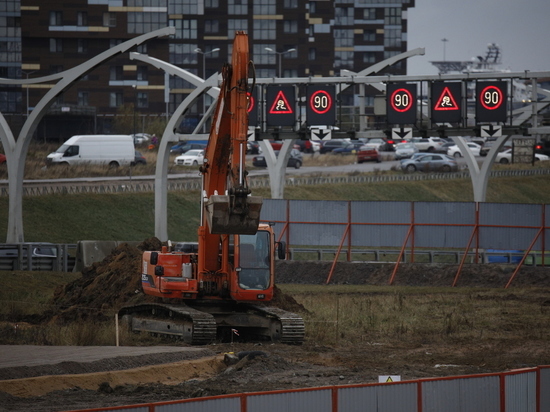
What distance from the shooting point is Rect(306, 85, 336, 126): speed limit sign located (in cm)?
3581

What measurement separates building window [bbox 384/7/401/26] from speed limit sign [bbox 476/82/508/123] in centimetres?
12272

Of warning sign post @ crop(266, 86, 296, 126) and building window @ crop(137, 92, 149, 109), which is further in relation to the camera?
building window @ crop(137, 92, 149, 109)

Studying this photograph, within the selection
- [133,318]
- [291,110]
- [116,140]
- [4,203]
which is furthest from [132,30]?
[133,318]

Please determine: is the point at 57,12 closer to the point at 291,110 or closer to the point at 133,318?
the point at 291,110

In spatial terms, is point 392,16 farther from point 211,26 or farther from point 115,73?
point 115,73

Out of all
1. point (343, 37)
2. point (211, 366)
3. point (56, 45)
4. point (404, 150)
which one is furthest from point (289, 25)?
point (211, 366)

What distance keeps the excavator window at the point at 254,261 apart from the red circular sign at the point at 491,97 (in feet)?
51.0

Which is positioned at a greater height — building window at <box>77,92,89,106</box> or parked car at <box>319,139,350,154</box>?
building window at <box>77,92,89,106</box>

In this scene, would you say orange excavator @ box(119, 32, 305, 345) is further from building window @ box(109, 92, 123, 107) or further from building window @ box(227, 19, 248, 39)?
building window @ box(227, 19, 248, 39)

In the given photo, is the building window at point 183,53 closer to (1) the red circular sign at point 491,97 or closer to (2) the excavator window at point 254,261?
(1) the red circular sign at point 491,97

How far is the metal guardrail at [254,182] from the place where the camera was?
52188 mm

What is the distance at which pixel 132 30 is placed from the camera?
334ft

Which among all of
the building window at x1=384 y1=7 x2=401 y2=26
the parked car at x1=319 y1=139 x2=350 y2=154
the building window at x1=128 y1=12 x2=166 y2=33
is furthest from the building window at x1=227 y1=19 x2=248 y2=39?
the building window at x1=384 y1=7 x2=401 y2=26

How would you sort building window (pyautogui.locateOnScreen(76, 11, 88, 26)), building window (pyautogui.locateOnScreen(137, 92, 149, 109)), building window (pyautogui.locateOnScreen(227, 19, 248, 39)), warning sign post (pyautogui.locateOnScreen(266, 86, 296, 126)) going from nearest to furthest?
1. warning sign post (pyautogui.locateOnScreen(266, 86, 296, 126))
2. building window (pyautogui.locateOnScreen(76, 11, 88, 26))
3. building window (pyautogui.locateOnScreen(137, 92, 149, 109))
4. building window (pyautogui.locateOnScreen(227, 19, 248, 39))
